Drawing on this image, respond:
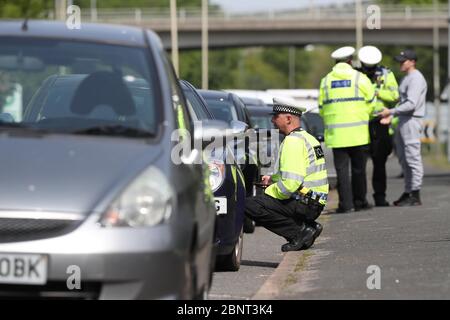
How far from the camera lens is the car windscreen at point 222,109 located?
14273 mm

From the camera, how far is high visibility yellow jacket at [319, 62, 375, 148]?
1546 centimetres

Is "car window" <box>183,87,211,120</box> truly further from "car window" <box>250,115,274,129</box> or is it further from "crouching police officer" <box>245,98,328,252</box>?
"car window" <box>250,115,274,129</box>

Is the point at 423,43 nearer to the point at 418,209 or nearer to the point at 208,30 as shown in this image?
the point at 208,30

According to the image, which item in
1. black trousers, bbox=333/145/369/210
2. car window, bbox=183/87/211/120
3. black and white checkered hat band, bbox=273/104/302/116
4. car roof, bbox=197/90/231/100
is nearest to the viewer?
black and white checkered hat band, bbox=273/104/302/116

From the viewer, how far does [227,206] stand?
972 cm

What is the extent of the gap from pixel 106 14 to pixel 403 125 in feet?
228

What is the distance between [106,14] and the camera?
3344 inches

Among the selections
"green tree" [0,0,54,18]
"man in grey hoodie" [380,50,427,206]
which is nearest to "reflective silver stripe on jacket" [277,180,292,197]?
"man in grey hoodie" [380,50,427,206]

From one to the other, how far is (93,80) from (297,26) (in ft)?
247

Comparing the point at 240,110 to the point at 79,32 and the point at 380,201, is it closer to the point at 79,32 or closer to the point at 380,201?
the point at 380,201

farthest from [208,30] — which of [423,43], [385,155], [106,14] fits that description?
[385,155]

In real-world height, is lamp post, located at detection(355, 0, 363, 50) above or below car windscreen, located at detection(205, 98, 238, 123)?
above

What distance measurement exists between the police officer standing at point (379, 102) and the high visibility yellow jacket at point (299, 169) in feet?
16.3

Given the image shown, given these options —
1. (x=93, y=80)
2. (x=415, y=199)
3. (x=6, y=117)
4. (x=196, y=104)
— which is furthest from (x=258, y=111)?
(x=93, y=80)
